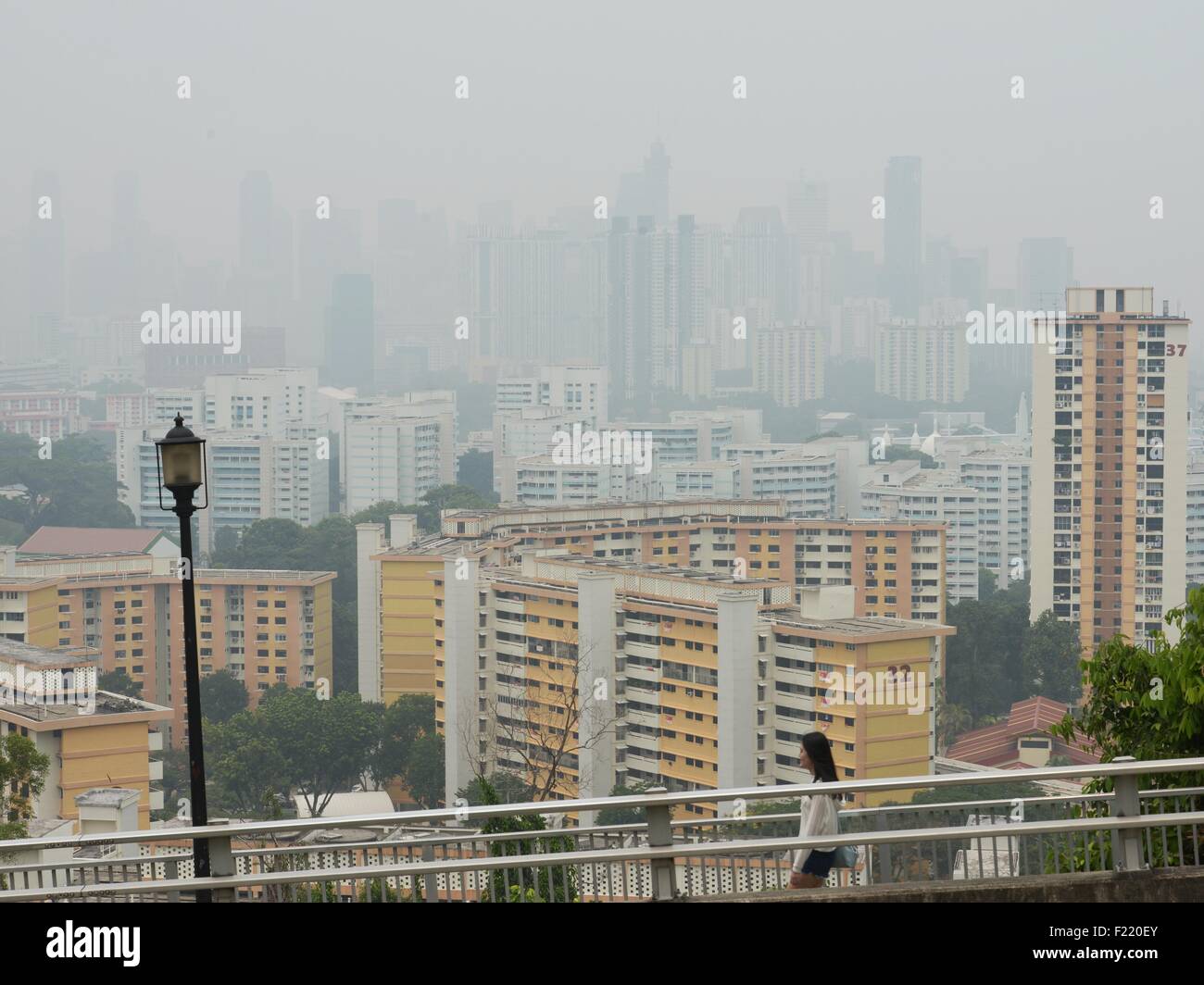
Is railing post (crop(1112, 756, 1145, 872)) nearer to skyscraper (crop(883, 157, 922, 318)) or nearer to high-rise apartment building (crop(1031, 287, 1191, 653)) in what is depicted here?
high-rise apartment building (crop(1031, 287, 1191, 653))

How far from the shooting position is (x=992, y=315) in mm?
42281

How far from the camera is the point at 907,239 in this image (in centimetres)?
4750

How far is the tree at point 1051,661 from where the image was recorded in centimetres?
2052

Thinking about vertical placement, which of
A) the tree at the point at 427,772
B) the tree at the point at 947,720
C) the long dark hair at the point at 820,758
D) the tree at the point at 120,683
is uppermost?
the long dark hair at the point at 820,758

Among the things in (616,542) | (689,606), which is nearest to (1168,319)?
(616,542)

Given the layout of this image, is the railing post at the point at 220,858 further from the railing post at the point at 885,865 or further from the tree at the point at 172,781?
the tree at the point at 172,781

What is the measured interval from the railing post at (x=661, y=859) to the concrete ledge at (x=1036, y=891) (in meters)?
0.03

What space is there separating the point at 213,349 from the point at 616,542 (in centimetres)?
2737

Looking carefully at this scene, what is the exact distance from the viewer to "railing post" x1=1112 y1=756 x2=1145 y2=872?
6.35ft

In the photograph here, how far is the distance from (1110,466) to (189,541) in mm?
21621

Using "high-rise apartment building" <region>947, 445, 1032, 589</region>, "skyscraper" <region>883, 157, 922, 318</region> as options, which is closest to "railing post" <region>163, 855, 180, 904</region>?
"high-rise apartment building" <region>947, 445, 1032, 589</region>

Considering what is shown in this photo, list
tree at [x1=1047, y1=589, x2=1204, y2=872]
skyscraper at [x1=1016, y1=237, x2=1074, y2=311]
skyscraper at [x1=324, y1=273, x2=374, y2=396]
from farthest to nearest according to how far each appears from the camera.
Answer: skyscraper at [x1=324, y1=273, x2=374, y2=396], skyscraper at [x1=1016, y1=237, x2=1074, y2=311], tree at [x1=1047, y1=589, x2=1204, y2=872]

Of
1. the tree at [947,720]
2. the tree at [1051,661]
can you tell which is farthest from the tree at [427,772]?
the tree at [1051,661]

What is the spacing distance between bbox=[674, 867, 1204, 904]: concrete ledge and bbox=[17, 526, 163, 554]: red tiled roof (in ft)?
80.4
